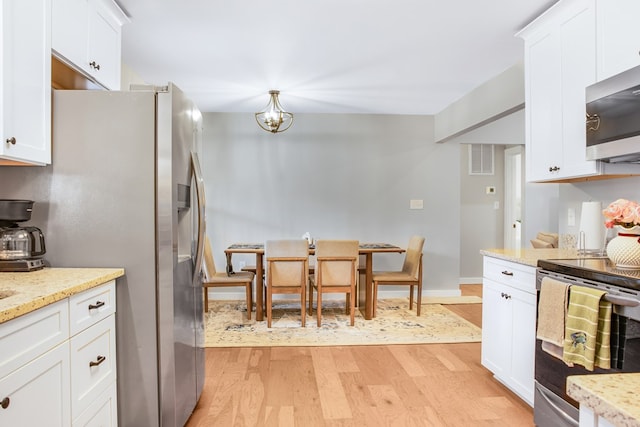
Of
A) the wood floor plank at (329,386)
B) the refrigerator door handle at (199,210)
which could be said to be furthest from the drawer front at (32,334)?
the wood floor plank at (329,386)

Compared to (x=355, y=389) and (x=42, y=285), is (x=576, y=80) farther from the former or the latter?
(x=42, y=285)

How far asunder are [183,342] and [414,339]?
7.44ft

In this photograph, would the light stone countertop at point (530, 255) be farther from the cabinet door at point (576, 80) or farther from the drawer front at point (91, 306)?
the drawer front at point (91, 306)

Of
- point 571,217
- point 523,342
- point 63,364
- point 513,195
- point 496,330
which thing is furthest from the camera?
point 513,195

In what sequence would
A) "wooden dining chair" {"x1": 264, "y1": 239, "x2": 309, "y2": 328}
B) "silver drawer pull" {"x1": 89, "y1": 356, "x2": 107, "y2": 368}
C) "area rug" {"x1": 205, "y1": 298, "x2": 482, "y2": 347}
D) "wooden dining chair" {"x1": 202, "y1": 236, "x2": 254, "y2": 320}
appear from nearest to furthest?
"silver drawer pull" {"x1": 89, "y1": 356, "x2": 107, "y2": 368} < "area rug" {"x1": 205, "y1": 298, "x2": 482, "y2": 347} < "wooden dining chair" {"x1": 264, "y1": 239, "x2": 309, "y2": 328} < "wooden dining chair" {"x1": 202, "y1": 236, "x2": 254, "y2": 320}

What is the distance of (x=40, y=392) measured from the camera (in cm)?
126

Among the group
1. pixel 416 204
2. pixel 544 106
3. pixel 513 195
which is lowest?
pixel 416 204

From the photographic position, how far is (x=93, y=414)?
1596 mm

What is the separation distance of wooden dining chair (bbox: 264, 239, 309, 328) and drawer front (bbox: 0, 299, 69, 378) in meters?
2.47

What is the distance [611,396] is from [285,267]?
11.3 ft

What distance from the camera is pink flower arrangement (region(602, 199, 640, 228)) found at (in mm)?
1820

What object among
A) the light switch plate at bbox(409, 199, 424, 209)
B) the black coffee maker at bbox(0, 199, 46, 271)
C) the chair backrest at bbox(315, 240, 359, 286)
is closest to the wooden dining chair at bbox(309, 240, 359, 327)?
the chair backrest at bbox(315, 240, 359, 286)

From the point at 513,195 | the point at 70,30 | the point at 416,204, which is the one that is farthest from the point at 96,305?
the point at 513,195

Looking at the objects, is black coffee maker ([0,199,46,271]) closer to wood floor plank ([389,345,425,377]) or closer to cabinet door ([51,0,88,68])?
cabinet door ([51,0,88,68])
